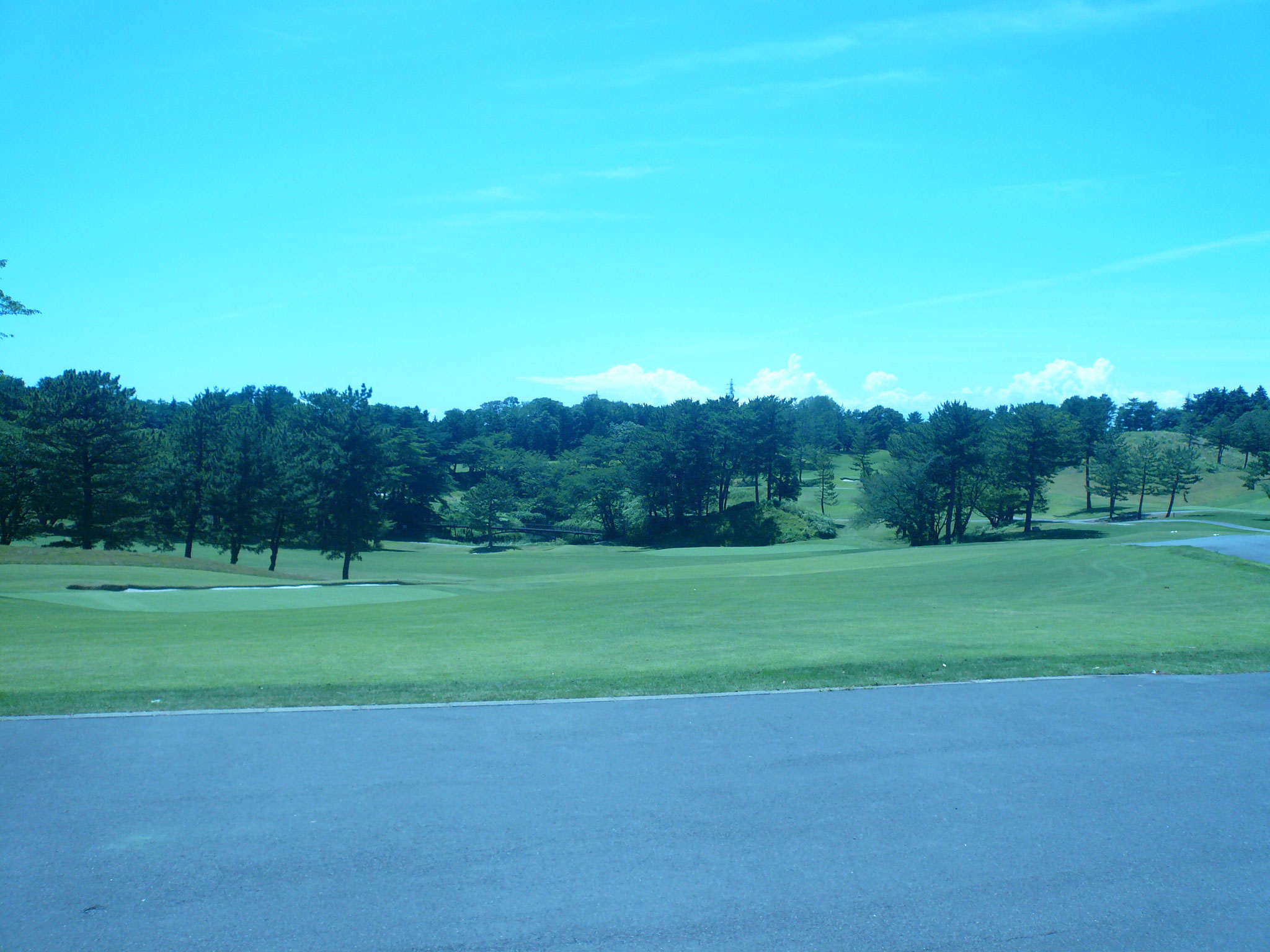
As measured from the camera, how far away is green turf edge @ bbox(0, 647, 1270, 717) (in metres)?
9.20

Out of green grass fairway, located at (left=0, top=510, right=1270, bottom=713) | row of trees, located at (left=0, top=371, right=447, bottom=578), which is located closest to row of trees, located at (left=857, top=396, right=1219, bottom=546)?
green grass fairway, located at (left=0, top=510, right=1270, bottom=713)

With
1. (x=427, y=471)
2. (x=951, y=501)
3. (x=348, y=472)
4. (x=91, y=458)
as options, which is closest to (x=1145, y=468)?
(x=951, y=501)

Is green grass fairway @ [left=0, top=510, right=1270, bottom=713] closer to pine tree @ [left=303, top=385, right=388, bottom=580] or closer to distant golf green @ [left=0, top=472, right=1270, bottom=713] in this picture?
distant golf green @ [left=0, top=472, right=1270, bottom=713]

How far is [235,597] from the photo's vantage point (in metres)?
27.2

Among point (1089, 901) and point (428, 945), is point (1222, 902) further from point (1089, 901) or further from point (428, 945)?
point (428, 945)

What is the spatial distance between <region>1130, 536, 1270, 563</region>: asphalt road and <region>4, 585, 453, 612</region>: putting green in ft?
88.5

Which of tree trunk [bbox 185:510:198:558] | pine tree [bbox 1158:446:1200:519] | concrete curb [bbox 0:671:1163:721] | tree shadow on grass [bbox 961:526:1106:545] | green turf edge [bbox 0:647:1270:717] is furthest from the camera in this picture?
pine tree [bbox 1158:446:1200:519]

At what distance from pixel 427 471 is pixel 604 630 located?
9034cm

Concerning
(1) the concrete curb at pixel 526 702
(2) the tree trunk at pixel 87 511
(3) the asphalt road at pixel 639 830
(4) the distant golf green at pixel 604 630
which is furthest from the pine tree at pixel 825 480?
(3) the asphalt road at pixel 639 830

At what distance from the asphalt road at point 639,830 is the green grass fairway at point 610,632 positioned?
1.70 metres

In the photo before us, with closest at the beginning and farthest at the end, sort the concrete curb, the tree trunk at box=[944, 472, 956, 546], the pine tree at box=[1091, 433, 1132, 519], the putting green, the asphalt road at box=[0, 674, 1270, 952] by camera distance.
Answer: the asphalt road at box=[0, 674, 1270, 952] → the concrete curb → the putting green → the tree trunk at box=[944, 472, 956, 546] → the pine tree at box=[1091, 433, 1132, 519]

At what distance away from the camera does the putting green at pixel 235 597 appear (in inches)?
940

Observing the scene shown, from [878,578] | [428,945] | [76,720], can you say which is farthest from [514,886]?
[878,578]

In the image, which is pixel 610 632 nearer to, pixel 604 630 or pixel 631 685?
pixel 604 630
